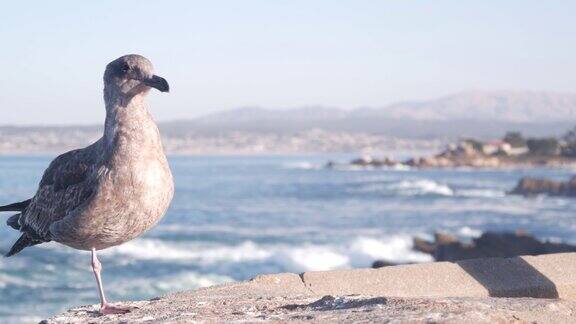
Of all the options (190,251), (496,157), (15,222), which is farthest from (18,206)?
(496,157)

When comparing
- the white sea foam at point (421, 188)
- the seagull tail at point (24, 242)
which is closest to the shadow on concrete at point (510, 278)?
the seagull tail at point (24, 242)

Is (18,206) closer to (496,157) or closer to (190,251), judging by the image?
(190,251)

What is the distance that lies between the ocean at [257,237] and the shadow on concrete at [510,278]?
37.8 feet

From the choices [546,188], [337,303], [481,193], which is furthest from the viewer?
[481,193]

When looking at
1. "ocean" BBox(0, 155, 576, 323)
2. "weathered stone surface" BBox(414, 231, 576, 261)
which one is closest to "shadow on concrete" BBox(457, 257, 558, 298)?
"ocean" BBox(0, 155, 576, 323)

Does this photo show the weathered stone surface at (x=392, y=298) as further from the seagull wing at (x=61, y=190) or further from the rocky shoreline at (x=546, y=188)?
the rocky shoreline at (x=546, y=188)

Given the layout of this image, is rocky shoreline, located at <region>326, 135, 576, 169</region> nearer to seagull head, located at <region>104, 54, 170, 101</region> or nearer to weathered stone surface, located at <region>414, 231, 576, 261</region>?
weathered stone surface, located at <region>414, 231, 576, 261</region>

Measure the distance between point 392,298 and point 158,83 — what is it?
62.0 inches

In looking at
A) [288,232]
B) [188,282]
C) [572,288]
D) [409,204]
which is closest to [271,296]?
[572,288]

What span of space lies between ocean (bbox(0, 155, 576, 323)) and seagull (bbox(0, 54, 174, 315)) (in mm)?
11820

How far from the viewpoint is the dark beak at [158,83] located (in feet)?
15.3

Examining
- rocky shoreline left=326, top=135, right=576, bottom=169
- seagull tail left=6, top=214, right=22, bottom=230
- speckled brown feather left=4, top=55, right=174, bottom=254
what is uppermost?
speckled brown feather left=4, top=55, right=174, bottom=254

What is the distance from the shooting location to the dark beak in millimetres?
4676

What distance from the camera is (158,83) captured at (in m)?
4.72
